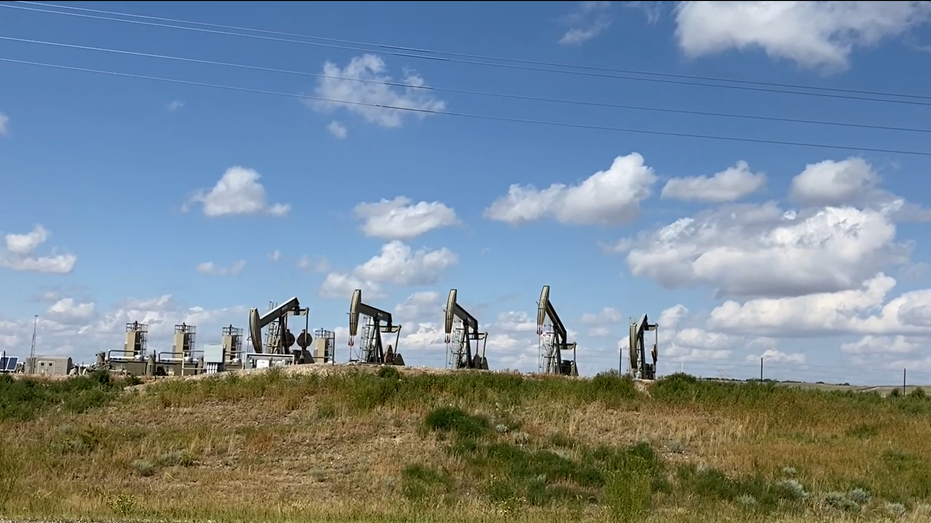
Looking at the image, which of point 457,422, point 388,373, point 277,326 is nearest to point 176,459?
point 457,422

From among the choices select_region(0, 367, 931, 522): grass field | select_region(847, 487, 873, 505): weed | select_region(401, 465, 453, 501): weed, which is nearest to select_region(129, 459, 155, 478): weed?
select_region(0, 367, 931, 522): grass field

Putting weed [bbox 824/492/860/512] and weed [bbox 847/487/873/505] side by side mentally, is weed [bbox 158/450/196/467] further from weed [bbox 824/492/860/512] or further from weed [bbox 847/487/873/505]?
weed [bbox 847/487/873/505]

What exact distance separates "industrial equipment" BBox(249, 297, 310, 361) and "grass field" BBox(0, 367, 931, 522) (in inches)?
514

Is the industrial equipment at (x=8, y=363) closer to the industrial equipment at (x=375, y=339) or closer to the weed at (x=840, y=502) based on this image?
the industrial equipment at (x=375, y=339)

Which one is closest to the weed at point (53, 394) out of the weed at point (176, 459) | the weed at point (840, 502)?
the weed at point (176, 459)

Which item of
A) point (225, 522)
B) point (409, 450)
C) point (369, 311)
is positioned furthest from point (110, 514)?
point (369, 311)

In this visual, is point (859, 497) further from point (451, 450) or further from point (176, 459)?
point (176, 459)

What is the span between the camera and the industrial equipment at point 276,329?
162 feet

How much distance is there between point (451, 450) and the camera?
81.2 ft

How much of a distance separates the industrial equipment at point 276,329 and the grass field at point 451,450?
13.0 m

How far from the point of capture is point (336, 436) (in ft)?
86.6

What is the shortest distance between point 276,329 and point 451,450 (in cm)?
2864

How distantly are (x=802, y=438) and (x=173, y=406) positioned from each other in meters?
19.8

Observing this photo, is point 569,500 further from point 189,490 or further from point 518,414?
point 518,414
